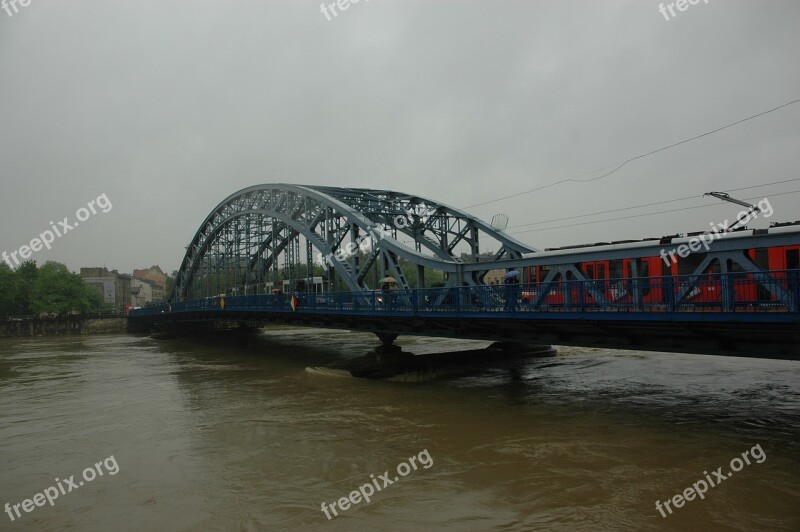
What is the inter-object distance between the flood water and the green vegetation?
213 ft

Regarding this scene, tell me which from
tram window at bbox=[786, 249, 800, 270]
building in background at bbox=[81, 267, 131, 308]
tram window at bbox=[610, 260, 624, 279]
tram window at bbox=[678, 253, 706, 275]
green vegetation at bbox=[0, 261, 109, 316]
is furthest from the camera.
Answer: building in background at bbox=[81, 267, 131, 308]

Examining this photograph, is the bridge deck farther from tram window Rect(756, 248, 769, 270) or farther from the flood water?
the flood water

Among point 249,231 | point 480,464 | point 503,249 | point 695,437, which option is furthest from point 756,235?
point 249,231

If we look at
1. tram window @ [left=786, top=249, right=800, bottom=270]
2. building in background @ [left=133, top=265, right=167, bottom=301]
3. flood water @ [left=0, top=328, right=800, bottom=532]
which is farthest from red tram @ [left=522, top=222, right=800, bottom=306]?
building in background @ [left=133, top=265, right=167, bottom=301]

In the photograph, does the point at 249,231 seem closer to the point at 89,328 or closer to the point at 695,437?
the point at 695,437

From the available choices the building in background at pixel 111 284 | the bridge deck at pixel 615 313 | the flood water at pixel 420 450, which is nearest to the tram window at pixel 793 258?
the bridge deck at pixel 615 313

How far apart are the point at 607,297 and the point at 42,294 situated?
88610 mm

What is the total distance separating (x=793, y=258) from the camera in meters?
13.3

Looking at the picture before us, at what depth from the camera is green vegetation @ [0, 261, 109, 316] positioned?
7944cm

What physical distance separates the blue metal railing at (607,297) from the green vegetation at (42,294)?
72270mm

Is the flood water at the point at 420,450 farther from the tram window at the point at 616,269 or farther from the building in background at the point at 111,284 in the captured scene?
the building in background at the point at 111,284

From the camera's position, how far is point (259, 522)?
8836 millimetres

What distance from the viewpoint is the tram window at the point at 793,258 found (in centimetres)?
1316

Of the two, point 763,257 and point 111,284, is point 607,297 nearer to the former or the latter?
point 763,257
